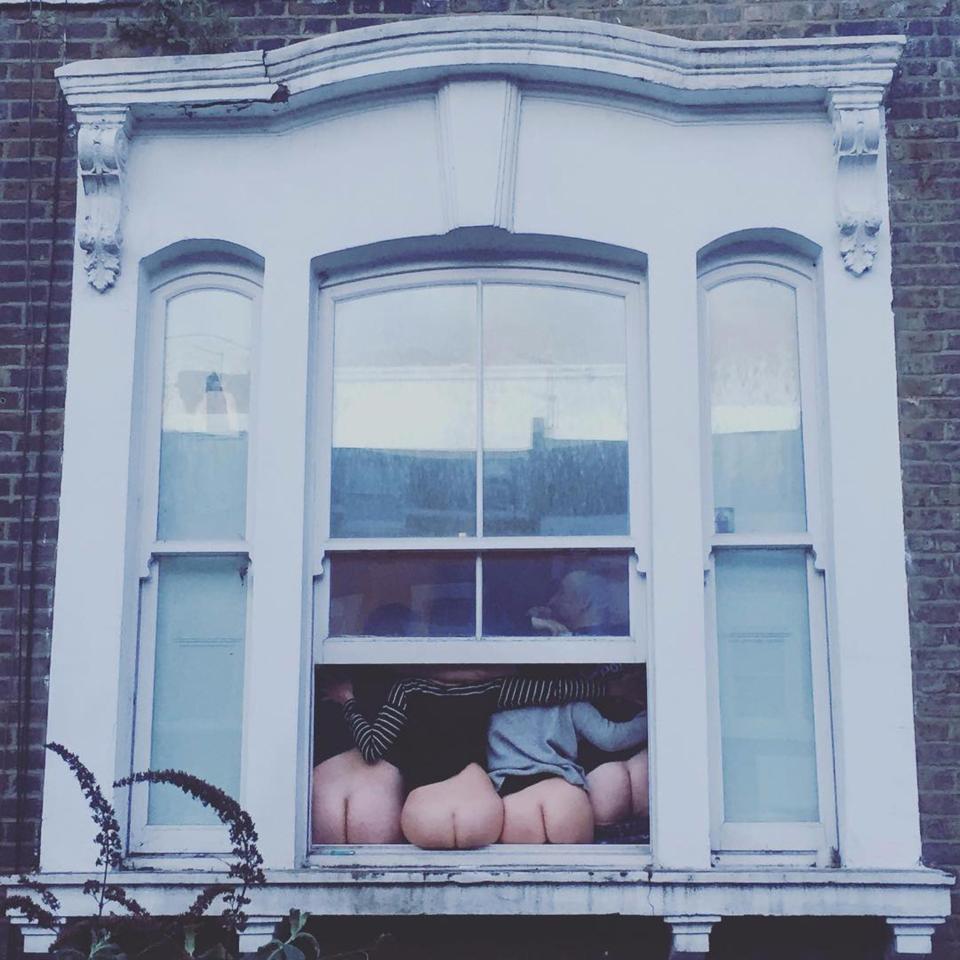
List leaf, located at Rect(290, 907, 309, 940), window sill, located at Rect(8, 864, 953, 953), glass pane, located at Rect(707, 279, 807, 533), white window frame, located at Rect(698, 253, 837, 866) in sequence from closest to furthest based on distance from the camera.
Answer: leaf, located at Rect(290, 907, 309, 940) < window sill, located at Rect(8, 864, 953, 953) < white window frame, located at Rect(698, 253, 837, 866) < glass pane, located at Rect(707, 279, 807, 533)

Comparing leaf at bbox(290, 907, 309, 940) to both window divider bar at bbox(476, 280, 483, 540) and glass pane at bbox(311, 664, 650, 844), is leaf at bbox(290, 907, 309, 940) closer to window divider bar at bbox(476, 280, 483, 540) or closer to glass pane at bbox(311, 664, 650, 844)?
glass pane at bbox(311, 664, 650, 844)

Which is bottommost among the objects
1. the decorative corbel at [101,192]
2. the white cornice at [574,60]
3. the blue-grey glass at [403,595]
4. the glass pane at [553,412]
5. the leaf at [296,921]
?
the leaf at [296,921]

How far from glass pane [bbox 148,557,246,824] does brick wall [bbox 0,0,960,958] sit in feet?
1.30

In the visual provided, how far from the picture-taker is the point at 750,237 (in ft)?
14.4

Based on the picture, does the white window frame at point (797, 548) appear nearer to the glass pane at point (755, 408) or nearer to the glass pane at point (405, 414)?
the glass pane at point (755, 408)

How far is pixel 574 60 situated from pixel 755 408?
1.36 metres

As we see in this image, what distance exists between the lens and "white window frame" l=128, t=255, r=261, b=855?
13.8 ft

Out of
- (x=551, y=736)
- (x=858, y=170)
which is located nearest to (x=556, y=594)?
(x=551, y=736)

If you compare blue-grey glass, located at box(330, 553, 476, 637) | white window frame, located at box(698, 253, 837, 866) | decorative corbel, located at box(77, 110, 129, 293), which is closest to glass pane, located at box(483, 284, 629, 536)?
blue-grey glass, located at box(330, 553, 476, 637)

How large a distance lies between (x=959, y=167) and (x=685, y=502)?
158cm

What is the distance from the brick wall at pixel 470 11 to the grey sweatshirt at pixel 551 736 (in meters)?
1.00

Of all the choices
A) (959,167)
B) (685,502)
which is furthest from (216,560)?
(959,167)

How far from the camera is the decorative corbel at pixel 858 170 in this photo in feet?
13.9

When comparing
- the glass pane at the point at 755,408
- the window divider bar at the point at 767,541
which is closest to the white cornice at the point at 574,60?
the glass pane at the point at 755,408
